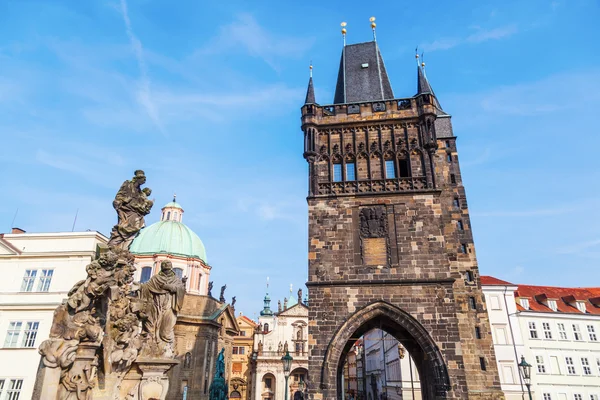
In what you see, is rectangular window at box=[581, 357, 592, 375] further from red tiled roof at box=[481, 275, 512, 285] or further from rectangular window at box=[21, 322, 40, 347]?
rectangular window at box=[21, 322, 40, 347]

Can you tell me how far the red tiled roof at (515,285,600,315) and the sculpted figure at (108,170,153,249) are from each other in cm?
2842

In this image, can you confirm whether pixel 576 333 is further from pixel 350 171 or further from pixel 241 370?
pixel 241 370

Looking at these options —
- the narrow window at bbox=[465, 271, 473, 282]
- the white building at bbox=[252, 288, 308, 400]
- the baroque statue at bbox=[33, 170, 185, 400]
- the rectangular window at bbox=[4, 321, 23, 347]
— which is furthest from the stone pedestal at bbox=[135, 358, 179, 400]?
the white building at bbox=[252, 288, 308, 400]

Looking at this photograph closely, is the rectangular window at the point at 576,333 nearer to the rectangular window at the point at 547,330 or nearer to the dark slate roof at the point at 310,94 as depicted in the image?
the rectangular window at the point at 547,330

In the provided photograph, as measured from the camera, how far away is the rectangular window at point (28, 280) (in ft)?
68.6

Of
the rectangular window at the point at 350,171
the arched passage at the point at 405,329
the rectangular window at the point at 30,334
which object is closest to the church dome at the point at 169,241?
the rectangular window at the point at 30,334

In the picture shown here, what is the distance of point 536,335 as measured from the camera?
26.2 metres

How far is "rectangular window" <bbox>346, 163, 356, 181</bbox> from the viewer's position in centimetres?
1911

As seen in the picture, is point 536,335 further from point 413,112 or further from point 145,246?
point 145,246

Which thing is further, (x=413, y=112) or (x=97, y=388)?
(x=413, y=112)

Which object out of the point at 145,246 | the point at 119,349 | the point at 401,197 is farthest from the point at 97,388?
the point at 145,246

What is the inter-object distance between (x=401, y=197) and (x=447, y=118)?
325 inches

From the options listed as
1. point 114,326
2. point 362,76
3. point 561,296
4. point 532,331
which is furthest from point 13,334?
point 561,296

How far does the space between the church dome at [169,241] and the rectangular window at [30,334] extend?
15.3 meters
